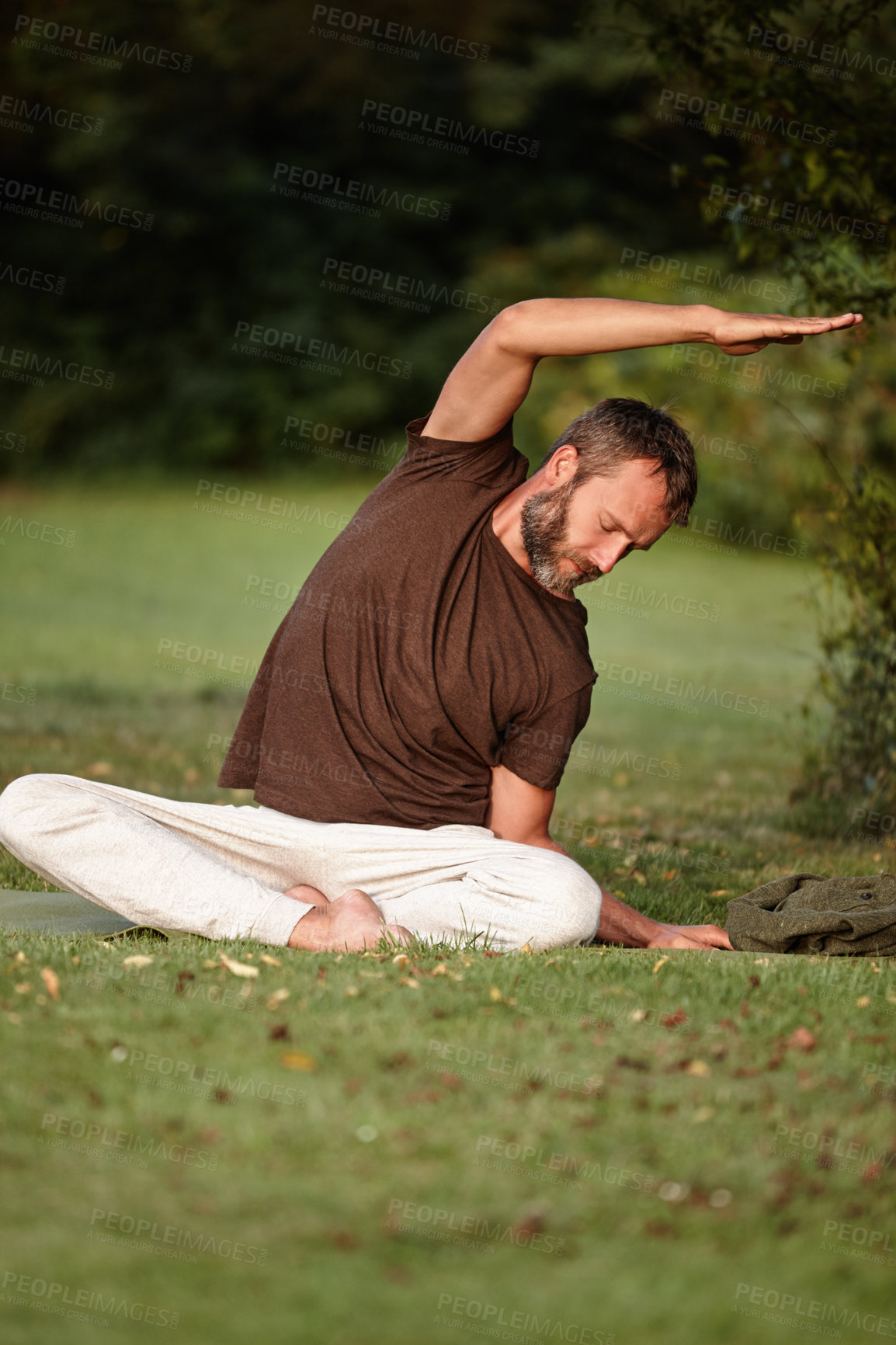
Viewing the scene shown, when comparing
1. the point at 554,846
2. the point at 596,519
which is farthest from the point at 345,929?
the point at 596,519

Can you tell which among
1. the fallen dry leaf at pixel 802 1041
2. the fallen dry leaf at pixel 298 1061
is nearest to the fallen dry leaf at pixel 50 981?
the fallen dry leaf at pixel 298 1061

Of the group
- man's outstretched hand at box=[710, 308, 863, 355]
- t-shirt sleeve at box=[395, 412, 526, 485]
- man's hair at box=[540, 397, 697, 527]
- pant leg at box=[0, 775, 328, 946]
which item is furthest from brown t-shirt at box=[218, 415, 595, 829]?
man's outstretched hand at box=[710, 308, 863, 355]

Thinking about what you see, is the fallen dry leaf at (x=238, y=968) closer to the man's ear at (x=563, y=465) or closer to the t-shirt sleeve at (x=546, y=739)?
the t-shirt sleeve at (x=546, y=739)

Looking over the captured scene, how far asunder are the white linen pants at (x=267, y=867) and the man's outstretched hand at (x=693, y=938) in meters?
0.31

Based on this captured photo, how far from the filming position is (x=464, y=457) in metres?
3.86

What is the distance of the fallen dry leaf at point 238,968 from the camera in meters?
3.25

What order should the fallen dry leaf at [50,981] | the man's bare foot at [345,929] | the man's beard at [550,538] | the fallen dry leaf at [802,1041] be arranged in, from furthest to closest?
the man's beard at [550,538]
the man's bare foot at [345,929]
the fallen dry leaf at [50,981]
the fallen dry leaf at [802,1041]

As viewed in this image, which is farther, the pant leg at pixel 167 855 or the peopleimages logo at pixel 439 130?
the peopleimages logo at pixel 439 130

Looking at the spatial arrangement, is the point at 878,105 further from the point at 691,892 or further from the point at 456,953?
the point at 456,953

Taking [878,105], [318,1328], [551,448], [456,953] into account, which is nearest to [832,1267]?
Result: [318,1328]

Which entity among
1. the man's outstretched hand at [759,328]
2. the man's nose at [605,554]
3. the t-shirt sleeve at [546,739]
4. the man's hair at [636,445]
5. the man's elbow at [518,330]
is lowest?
the t-shirt sleeve at [546,739]

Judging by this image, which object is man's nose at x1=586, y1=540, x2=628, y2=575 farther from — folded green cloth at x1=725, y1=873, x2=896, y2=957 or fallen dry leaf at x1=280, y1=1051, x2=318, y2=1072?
fallen dry leaf at x1=280, y1=1051, x2=318, y2=1072

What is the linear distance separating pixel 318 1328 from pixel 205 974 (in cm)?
134

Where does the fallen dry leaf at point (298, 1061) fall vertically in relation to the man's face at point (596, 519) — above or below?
below
